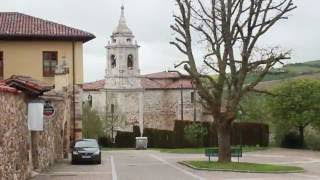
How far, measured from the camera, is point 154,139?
74438 mm

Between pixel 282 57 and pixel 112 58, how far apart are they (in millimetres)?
66587

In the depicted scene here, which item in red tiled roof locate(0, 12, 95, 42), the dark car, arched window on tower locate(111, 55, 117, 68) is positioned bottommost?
the dark car

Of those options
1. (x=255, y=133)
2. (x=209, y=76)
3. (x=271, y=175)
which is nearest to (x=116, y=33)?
(x=255, y=133)

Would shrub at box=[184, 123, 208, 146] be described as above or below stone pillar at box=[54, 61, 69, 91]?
below

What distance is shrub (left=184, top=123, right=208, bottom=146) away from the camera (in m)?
64.8

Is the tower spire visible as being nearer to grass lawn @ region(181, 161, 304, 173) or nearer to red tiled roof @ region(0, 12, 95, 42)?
red tiled roof @ region(0, 12, 95, 42)

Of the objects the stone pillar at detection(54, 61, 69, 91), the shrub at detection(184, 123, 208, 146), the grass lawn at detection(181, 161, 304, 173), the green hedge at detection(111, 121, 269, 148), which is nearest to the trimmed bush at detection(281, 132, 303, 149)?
the green hedge at detection(111, 121, 269, 148)

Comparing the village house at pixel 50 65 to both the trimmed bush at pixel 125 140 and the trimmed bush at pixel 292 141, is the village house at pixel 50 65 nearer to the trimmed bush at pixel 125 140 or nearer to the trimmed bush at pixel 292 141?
the trimmed bush at pixel 292 141

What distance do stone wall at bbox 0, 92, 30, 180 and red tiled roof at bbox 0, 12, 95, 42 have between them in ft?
87.4

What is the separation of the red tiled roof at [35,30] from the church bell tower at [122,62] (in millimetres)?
45230

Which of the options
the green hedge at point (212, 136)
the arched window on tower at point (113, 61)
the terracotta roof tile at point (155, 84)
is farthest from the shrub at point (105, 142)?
the arched window on tower at point (113, 61)

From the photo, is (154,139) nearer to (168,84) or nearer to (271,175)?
(168,84)

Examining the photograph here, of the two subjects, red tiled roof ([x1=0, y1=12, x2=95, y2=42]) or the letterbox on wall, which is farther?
red tiled roof ([x1=0, y1=12, x2=95, y2=42])

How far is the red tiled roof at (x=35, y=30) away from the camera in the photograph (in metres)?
50.2
